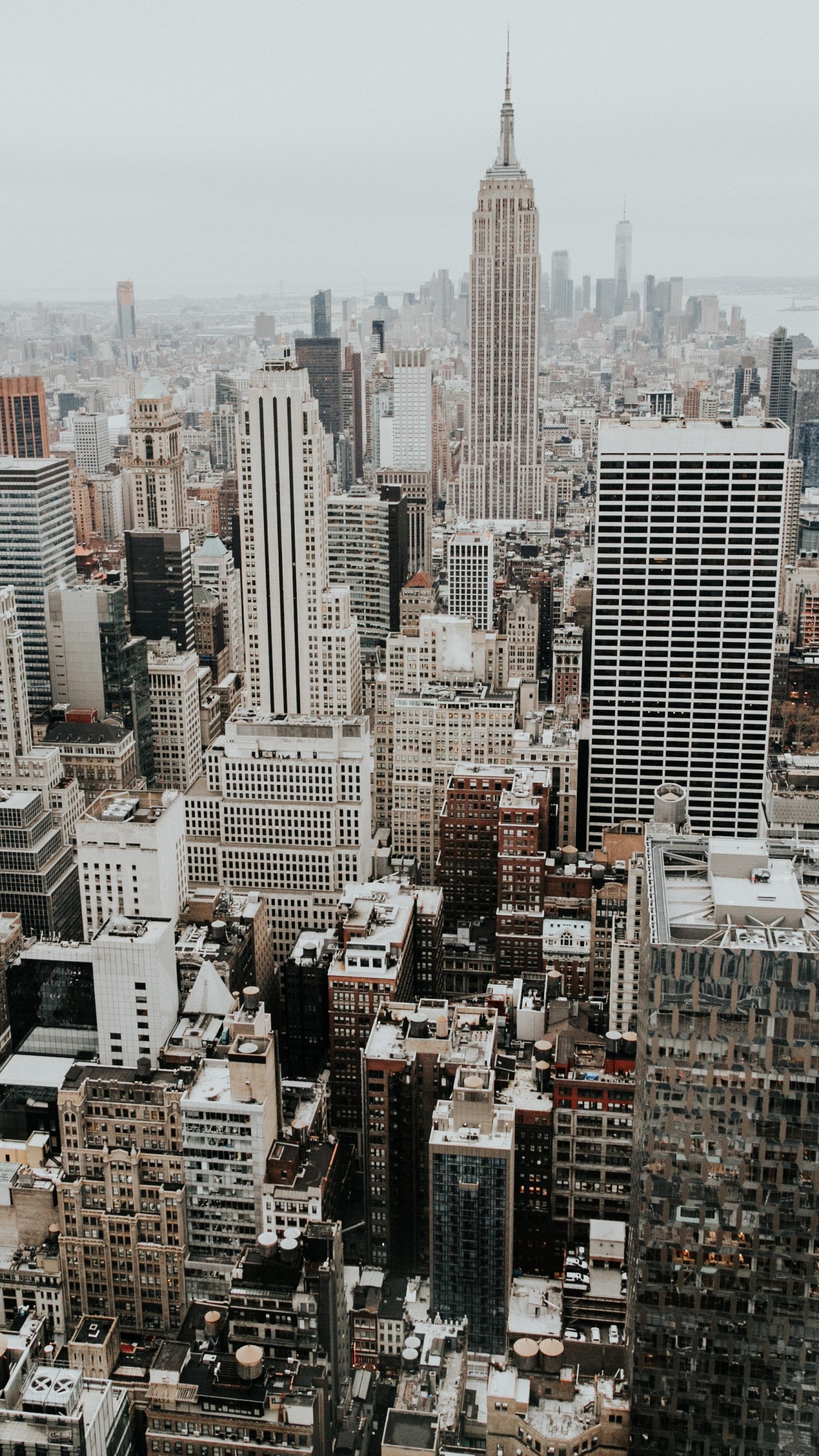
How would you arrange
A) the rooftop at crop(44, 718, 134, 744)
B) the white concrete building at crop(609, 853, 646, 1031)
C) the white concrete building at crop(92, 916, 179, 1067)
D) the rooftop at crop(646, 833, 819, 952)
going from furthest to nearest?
the rooftop at crop(44, 718, 134, 744) < the white concrete building at crop(609, 853, 646, 1031) < the white concrete building at crop(92, 916, 179, 1067) < the rooftop at crop(646, 833, 819, 952)

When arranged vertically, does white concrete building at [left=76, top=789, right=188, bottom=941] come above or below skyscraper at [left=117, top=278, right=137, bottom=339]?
below

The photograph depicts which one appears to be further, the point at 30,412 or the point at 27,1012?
the point at 30,412

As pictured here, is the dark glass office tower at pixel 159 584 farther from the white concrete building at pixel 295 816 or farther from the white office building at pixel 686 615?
the white office building at pixel 686 615

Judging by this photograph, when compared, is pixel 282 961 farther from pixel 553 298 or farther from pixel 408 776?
pixel 553 298

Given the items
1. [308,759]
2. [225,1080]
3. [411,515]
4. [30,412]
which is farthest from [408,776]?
[30,412]

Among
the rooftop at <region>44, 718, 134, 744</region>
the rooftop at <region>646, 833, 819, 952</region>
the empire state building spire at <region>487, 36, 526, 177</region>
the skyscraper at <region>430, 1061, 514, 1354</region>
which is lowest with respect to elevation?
the skyscraper at <region>430, 1061, 514, 1354</region>

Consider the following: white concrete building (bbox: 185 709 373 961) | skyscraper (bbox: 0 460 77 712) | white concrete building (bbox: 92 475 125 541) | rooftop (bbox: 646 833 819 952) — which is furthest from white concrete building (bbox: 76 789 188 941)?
white concrete building (bbox: 92 475 125 541)

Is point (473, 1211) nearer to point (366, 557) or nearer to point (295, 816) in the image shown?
point (295, 816)

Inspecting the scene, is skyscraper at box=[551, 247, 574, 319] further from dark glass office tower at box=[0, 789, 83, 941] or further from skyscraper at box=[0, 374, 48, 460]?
dark glass office tower at box=[0, 789, 83, 941]
